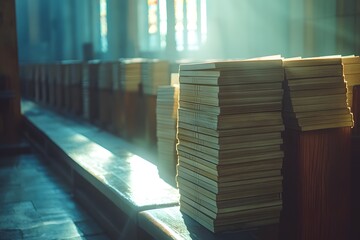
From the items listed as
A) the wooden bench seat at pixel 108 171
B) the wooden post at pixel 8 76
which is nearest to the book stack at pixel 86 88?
the wooden bench seat at pixel 108 171

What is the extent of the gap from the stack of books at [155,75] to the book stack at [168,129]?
5.03ft

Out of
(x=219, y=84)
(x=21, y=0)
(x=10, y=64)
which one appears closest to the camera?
(x=219, y=84)

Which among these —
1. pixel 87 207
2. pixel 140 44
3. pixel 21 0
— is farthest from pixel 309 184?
pixel 21 0

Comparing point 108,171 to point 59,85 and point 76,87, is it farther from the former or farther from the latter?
point 59,85

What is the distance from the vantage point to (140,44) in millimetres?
13883

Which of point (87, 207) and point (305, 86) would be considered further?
point (87, 207)

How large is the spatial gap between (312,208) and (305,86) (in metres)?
0.62

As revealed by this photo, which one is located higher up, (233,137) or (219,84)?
(219,84)

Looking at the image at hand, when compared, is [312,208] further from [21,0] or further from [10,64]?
[21,0]

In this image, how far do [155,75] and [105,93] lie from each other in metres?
→ 1.64

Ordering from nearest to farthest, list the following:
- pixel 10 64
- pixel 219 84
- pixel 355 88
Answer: pixel 219 84 < pixel 355 88 < pixel 10 64

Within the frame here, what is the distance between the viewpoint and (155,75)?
590cm

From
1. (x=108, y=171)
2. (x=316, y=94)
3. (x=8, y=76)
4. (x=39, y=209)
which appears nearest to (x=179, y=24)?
(x=8, y=76)

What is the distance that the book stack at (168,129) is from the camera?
4191mm
